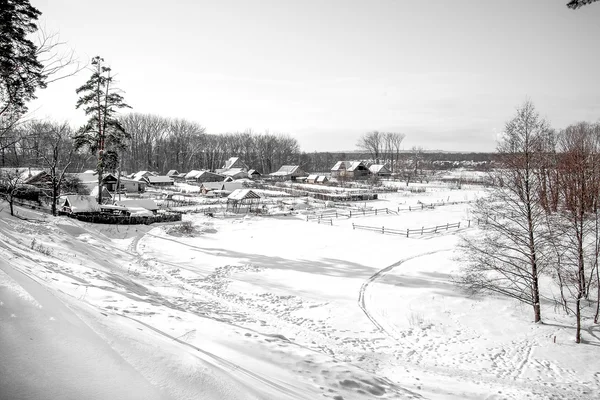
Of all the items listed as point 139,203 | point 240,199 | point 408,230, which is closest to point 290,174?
point 240,199

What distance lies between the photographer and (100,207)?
31.9 m

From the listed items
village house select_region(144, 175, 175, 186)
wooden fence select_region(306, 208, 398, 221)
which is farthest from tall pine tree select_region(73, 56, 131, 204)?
village house select_region(144, 175, 175, 186)

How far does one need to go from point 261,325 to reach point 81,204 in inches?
1116

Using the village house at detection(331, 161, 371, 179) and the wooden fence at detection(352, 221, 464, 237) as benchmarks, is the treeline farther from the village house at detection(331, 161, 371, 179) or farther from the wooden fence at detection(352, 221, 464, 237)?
the wooden fence at detection(352, 221, 464, 237)

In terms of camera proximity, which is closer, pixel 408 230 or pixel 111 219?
pixel 408 230

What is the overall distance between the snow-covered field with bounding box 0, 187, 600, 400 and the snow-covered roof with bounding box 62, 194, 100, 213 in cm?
455

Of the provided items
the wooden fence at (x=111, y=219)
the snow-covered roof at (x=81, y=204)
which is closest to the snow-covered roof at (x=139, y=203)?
the snow-covered roof at (x=81, y=204)

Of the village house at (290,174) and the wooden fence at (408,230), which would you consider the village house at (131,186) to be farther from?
the wooden fence at (408,230)

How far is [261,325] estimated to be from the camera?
11500mm

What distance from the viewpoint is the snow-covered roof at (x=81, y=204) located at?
1214 inches

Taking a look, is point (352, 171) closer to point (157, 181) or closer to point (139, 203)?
point (157, 181)

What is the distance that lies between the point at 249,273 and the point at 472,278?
38.4 feet

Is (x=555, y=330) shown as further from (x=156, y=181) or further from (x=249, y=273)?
(x=156, y=181)

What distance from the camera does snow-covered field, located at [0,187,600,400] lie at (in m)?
4.09
